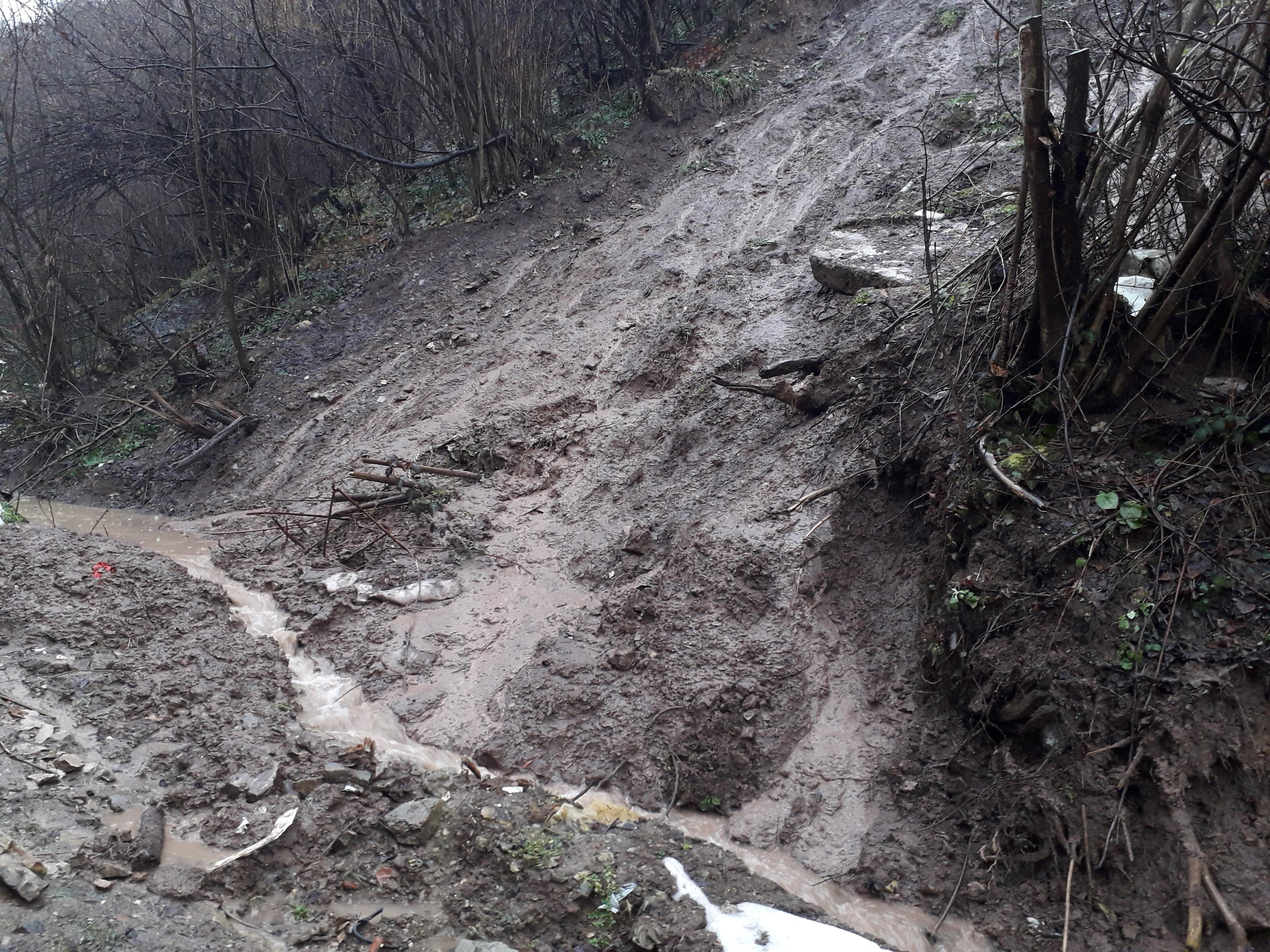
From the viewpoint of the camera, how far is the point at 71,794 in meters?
3.72

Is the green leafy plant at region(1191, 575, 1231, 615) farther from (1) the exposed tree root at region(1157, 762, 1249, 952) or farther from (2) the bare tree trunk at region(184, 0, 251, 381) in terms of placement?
(2) the bare tree trunk at region(184, 0, 251, 381)

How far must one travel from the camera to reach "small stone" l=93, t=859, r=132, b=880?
10.7 feet

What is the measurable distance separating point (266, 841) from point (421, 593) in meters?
2.38

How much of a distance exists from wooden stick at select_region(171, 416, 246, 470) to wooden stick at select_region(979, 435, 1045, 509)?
293 inches

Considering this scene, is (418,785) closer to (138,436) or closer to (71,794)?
(71,794)

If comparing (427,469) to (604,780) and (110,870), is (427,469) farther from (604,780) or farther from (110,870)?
(110,870)

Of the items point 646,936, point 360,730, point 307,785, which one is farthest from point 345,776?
point 646,936

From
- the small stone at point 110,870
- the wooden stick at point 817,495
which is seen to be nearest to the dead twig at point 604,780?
the wooden stick at point 817,495

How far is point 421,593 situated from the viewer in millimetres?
5910

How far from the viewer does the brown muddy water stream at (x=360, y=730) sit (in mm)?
3398

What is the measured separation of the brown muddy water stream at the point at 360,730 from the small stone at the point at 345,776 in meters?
0.38

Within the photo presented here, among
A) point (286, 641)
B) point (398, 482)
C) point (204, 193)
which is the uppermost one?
point (204, 193)

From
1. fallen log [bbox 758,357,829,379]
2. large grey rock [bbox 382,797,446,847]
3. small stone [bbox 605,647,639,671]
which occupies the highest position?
fallen log [bbox 758,357,829,379]

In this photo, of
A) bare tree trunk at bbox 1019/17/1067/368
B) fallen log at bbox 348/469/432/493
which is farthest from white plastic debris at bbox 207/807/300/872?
bare tree trunk at bbox 1019/17/1067/368
